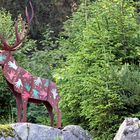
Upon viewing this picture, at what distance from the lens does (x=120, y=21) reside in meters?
10.0

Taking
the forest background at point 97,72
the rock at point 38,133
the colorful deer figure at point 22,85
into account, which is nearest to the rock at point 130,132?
the rock at point 38,133

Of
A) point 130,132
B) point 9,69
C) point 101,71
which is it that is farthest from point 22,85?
point 101,71

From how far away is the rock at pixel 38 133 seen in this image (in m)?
6.96

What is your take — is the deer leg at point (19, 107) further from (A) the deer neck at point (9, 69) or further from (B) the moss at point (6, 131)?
(B) the moss at point (6, 131)

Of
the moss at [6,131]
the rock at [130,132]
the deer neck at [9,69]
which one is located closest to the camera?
the moss at [6,131]

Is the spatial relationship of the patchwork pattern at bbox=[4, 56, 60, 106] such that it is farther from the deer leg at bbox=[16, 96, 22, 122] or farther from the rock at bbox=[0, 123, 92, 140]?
the rock at bbox=[0, 123, 92, 140]

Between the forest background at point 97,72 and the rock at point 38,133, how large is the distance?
1670 millimetres

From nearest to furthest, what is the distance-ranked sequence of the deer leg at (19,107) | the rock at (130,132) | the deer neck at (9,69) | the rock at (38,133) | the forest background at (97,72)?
the rock at (38,133)
the rock at (130,132)
the deer neck at (9,69)
the deer leg at (19,107)
the forest background at (97,72)

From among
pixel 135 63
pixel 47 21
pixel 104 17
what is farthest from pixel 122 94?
pixel 47 21

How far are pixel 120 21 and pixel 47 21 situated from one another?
8.40 meters

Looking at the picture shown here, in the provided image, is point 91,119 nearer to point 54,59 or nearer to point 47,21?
point 54,59

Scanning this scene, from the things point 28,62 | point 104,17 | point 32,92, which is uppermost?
point 104,17

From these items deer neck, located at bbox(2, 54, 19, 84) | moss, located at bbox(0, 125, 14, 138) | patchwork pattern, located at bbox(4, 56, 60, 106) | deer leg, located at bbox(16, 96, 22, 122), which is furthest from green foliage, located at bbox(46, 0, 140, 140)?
moss, located at bbox(0, 125, 14, 138)

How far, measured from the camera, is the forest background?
30.4 feet
